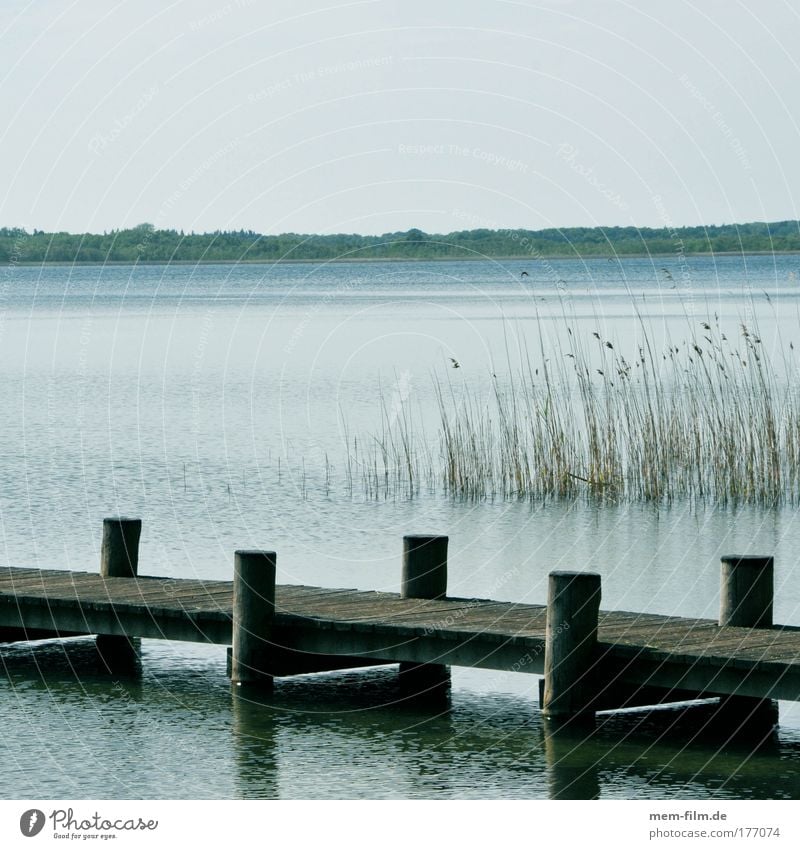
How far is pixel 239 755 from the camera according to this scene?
9281 mm

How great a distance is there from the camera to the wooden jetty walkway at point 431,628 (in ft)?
30.2

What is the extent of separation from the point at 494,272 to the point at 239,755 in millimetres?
76789

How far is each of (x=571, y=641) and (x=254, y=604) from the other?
6.77 ft

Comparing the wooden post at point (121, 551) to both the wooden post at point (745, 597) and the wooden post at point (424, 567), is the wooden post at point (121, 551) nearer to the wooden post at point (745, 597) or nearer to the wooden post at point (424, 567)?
the wooden post at point (424, 567)

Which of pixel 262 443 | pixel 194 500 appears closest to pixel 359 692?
pixel 194 500

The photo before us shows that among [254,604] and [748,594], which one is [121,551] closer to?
[254,604]

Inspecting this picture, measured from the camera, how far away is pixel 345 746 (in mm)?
9453

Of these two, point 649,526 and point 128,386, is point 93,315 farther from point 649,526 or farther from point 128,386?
point 649,526

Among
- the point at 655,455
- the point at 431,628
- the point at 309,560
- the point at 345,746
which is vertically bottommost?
the point at 345,746

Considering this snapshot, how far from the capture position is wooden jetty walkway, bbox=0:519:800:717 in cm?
921

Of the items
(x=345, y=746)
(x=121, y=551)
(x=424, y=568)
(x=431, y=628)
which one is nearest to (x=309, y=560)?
(x=121, y=551)
